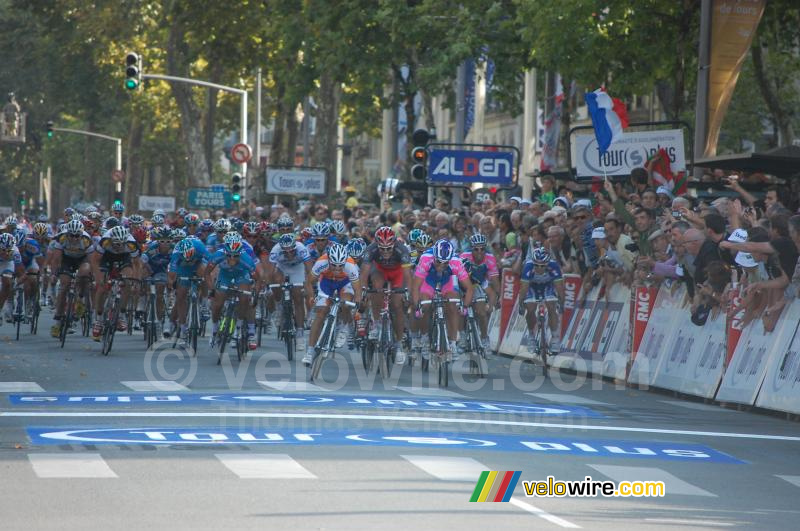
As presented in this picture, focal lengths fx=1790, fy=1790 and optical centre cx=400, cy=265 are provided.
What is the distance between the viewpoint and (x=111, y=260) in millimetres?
24844

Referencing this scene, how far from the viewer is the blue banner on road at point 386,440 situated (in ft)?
44.9

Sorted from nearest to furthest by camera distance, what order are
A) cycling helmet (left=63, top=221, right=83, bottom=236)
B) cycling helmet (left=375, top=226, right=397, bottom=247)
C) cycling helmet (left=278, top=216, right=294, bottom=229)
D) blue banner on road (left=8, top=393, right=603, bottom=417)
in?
blue banner on road (left=8, top=393, right=603, bottom=417)
cycling helmet (left=375, top=226, right=397, bottom=247)
cycling helmet (left=63, top=221, right=83, bottom=236)
cycling helmet (left=278, top=216, right=294, bottom=229)

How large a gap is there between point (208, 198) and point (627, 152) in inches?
1374

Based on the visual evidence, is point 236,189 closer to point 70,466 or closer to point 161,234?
point 161,234

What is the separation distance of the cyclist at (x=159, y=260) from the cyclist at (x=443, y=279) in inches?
207

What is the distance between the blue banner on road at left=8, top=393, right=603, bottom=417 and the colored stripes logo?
4958 mm

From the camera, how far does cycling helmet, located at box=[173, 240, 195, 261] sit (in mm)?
23938

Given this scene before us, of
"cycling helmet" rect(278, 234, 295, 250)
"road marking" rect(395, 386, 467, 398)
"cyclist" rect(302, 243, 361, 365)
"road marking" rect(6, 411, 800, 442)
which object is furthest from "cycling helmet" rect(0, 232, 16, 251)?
"road marking" rect(6, 411, 800, 442)

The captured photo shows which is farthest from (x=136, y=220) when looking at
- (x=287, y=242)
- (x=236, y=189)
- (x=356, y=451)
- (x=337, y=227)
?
(x=236, y=189)

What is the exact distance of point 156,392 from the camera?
1839 cm

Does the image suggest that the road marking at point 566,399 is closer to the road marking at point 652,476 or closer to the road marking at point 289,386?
the road marking at point 289,386

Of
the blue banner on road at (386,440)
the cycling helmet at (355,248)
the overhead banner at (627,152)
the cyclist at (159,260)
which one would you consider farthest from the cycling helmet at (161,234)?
the blue banner on road at (386,440)

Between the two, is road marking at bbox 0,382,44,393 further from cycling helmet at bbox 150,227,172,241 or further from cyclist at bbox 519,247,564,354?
cyclist at bbox 519,247,564,354

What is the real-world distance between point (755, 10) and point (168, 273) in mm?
9427
